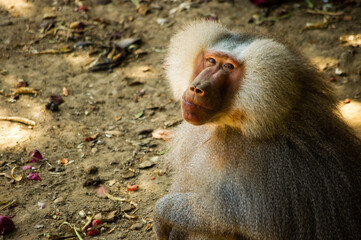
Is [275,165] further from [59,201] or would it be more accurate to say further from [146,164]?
[59,201]

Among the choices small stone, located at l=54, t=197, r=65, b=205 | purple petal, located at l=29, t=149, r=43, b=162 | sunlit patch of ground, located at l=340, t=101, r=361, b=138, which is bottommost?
small stone, located at l=54, t=197, r=65, b=205

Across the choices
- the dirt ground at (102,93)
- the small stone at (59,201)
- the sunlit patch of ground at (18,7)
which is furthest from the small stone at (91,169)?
the sunlit patch of ground at (18,7)

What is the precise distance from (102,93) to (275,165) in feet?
10.7

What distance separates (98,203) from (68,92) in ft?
6.37

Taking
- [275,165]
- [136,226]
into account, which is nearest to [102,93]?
[136,226]

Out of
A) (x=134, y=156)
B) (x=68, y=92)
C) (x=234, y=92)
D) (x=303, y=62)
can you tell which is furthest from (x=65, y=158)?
(x=303, y=62)

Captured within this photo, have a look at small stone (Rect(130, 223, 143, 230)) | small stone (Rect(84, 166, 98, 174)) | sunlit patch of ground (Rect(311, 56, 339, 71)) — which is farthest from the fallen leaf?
sunlit patch of ground (Rect(311, 56, 339, 71))

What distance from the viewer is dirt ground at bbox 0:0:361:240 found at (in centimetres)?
418

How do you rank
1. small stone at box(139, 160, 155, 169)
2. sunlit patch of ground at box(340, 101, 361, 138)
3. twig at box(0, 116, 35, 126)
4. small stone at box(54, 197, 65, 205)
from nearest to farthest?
small stone at box(54, 197, 65, 205)
small stone at box(139, 160, 155, 169)
sunlit patch of ground at box(340, 101, 361, 138)
twig at box(0, 116, 35, 126)

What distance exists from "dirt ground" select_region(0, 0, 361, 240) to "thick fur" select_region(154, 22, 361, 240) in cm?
65

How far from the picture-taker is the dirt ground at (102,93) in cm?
418

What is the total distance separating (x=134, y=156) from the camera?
4.83 meters

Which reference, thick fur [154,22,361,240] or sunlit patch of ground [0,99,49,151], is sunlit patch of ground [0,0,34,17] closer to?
sunlit patch of ground [0,99,49,151]

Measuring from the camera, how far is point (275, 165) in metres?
2.96
